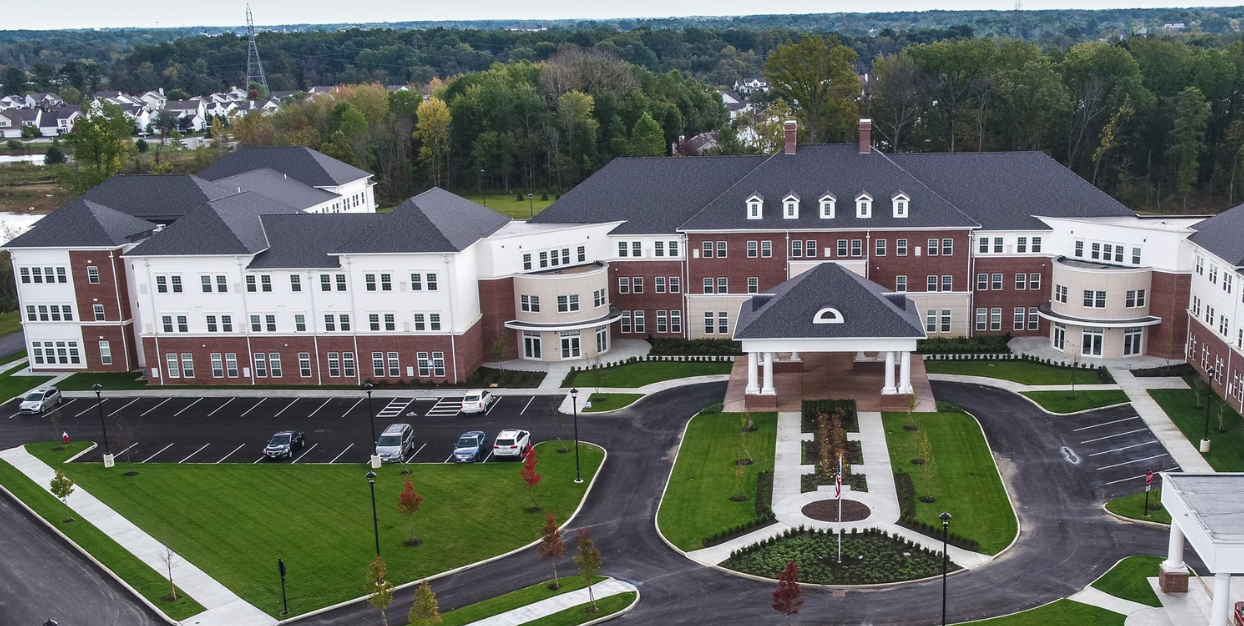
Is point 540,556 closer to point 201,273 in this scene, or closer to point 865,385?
point 865,385

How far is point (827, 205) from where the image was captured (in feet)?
250

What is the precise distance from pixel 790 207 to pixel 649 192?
1097 centimetres

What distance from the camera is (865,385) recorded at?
6594 cm

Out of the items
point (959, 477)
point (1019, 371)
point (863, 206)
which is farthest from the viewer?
point (863, 206)

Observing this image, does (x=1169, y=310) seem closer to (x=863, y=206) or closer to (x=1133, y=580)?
(x=863, y=206)

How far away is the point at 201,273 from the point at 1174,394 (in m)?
57.6

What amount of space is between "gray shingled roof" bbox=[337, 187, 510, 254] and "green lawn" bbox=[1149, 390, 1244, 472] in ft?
136

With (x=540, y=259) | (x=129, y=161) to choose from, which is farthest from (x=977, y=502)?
(x=129, y=161)

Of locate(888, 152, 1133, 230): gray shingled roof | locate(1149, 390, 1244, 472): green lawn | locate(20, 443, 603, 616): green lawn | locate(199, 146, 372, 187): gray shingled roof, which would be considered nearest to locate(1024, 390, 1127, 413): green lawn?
locate(1149, 390, 1244, 472): green lawn

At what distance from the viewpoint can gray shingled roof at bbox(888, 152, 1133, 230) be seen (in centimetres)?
7606

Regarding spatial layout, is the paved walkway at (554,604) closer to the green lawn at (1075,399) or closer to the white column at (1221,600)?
the white column at (1221,600)

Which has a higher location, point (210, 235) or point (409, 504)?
point (210, 235)

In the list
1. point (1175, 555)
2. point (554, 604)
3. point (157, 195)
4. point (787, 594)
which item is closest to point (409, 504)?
point (554, 604)

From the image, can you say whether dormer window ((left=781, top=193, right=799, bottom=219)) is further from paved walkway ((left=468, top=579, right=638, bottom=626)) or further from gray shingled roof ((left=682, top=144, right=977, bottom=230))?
paved walkway ((left=468, top=579, right=638, bottom=626))
